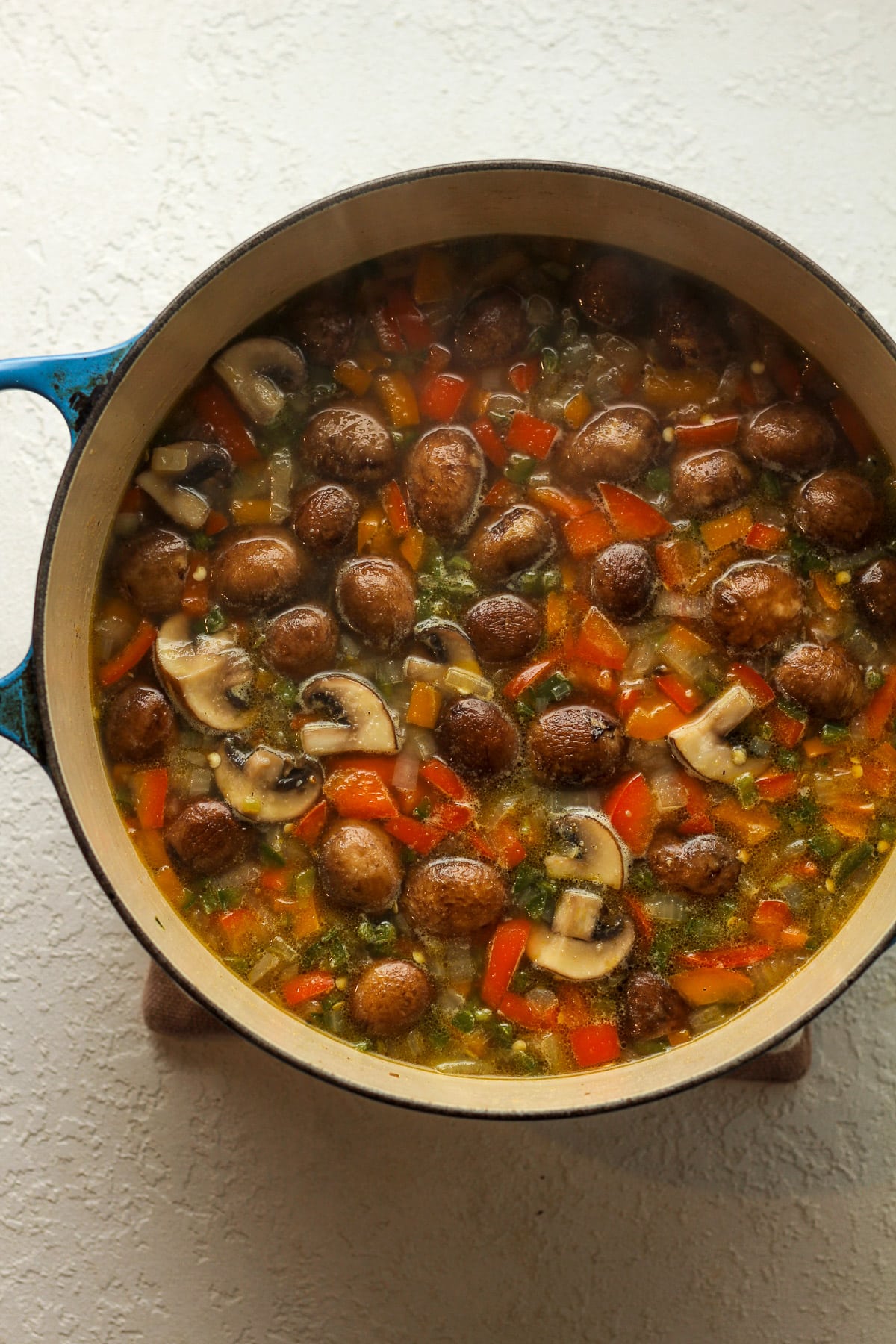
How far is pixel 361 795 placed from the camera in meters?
3.45

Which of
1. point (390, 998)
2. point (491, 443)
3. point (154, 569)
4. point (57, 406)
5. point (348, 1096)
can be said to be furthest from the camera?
point (348, 1096)

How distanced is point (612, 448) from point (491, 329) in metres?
0.51

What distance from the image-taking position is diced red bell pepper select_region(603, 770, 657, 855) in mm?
3459

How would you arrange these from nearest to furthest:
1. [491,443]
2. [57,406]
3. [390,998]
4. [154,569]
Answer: [57,406], [390,998], [154,569], [491,443]

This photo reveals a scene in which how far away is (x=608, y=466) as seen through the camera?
A: 3.40m

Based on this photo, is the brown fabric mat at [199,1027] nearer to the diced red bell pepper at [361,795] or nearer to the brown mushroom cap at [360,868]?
the brown mushroom cap at [360,868]

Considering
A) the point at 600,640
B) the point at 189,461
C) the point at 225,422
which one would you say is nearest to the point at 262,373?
the point at 225,422

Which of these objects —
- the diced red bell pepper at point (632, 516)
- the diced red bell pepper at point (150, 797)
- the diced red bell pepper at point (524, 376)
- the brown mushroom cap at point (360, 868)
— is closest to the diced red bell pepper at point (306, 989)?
the brown mushroom cap at point (360, 868)

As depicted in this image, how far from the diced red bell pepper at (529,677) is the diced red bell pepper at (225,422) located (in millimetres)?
1037

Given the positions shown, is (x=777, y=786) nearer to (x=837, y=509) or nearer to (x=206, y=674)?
(x=837, y=509)

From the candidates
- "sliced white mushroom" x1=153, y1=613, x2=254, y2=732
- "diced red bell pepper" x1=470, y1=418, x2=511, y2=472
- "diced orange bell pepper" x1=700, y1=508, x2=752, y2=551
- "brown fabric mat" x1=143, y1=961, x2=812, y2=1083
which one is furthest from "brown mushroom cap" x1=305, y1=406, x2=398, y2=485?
"brown fabric mat" x1=143, y1=961, x2=812, y2=1083

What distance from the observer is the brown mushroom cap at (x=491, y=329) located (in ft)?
11.3

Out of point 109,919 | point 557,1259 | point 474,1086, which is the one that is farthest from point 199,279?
point 557,1259

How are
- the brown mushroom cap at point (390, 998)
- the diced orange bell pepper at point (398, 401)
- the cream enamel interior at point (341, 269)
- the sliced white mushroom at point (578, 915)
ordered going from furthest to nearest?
the diced orange bell pepper at point (398, 401), the sliced white mushroom at point (578, 915), the brown mushroom cap at point (390, 998), the cream enamel interior at point (341, 269)
